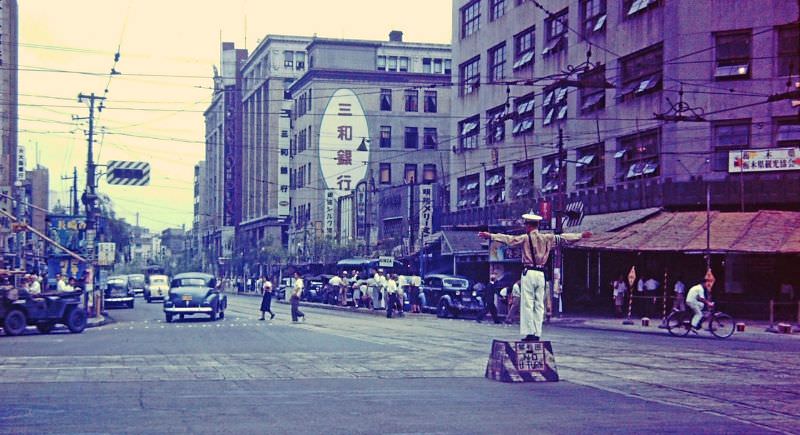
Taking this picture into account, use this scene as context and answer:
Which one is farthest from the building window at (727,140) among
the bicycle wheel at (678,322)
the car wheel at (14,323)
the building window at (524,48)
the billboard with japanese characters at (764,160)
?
the car wheel at (14,323)

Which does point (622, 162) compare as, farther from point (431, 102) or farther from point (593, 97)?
point (431, 102)

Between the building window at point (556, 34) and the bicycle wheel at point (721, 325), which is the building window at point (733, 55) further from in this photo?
the bicycle wheel at point (721, 325)

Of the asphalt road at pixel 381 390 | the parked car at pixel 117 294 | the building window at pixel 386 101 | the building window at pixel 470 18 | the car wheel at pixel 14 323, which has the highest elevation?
the building window at pixel 470 18

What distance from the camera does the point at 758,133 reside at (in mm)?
35500

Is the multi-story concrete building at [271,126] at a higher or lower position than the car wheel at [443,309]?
higher

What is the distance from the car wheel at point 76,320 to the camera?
94.1ft

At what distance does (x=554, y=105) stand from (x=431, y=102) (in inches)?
1622

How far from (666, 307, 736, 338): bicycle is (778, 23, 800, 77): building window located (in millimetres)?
12586

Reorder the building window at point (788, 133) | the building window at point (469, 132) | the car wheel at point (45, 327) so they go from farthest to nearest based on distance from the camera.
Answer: the building window at point (469, 132) → the building window at point (788, 133) → the car wheel at point (45, 327)

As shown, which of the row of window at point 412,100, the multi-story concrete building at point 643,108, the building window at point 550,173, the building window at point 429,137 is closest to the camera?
the multi-story concrete building at point 643,108

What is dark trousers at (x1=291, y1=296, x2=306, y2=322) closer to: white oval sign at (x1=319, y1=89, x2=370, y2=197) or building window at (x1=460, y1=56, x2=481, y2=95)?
building window at (x1=460, y1=56, x2=481, y2=95)

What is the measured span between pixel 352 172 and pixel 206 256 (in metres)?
68.2

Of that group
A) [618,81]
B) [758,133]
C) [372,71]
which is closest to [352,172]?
[372,71]

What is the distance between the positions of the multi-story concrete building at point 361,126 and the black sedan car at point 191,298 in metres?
38.5
